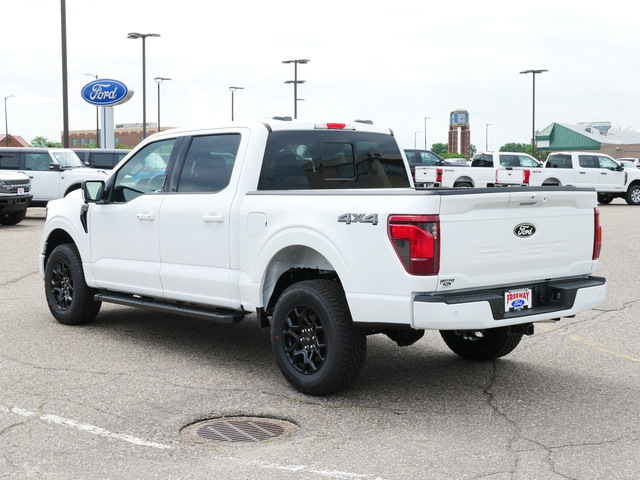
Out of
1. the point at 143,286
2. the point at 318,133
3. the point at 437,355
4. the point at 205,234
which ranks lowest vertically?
the point at 437,355

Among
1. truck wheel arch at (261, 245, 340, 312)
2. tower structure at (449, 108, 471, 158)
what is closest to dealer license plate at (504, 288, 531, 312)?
truck wheel arch at (261, 245, 340, 312)

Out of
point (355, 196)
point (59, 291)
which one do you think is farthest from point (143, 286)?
point (355, 196)

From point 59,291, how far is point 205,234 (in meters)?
2.61

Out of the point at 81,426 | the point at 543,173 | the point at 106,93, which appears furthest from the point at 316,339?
the point at 106,93

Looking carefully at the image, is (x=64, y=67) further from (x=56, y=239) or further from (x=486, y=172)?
(x=56, y=239)

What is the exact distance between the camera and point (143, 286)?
23.2 feet

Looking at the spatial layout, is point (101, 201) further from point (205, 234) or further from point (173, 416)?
point (173, 416)

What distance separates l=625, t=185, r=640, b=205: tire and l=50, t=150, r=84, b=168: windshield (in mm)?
20050

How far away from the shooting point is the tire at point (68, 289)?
Result: 7.87m

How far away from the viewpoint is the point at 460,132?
17538 cm

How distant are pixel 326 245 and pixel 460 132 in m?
174

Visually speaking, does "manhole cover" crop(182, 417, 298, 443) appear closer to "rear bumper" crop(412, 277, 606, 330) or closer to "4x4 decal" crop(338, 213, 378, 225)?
"rear bumper" crop(412, 277, 606, 330)

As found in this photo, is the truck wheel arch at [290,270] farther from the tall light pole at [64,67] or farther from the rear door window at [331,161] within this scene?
the tall light pole at [64,67]

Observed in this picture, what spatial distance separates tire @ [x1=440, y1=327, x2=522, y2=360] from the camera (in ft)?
21.0
